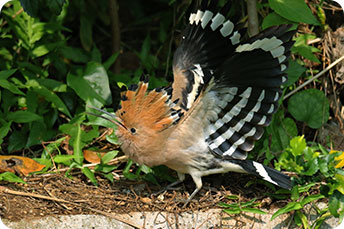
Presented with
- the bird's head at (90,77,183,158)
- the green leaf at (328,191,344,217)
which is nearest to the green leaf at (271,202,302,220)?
the green leaf at (328,191,344,217)

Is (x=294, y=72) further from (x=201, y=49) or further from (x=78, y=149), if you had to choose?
(x=78, y=149)

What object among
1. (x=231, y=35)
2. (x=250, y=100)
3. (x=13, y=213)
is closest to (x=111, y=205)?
(x=13, y=213)

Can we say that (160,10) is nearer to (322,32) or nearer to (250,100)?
(322,32)

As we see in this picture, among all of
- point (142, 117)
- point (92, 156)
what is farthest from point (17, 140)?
point (142, 117)

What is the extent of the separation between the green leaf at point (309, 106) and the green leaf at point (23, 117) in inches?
84.8

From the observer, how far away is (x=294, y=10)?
4254 mm

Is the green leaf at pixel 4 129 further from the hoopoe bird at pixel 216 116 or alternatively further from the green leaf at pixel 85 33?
the green leaf at pixel 85 33

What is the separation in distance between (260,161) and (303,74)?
0.95 metres

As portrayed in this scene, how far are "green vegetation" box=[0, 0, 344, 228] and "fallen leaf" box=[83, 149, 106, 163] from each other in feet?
0.24

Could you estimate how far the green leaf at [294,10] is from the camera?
4.21m

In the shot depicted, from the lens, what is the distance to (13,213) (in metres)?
3.79

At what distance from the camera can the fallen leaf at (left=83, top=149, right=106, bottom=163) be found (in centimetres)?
445

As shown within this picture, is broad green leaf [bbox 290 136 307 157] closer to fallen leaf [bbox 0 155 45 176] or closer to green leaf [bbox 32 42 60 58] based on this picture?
fallen leaf [bbox 0 155 45 176]

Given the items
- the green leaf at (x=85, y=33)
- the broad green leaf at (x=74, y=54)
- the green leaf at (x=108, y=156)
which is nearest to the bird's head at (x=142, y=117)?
the green leaf at (x=108, y=156)
